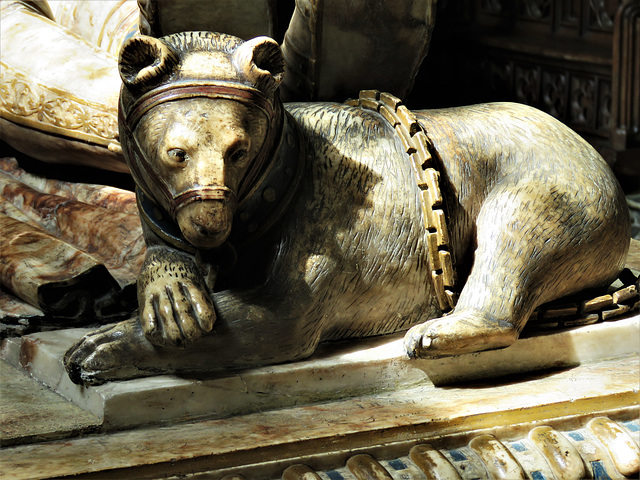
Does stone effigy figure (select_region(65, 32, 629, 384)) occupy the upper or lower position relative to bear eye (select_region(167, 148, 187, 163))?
lower

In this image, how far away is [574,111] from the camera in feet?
12.8

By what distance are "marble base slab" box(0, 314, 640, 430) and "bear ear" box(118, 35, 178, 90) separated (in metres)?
0.46

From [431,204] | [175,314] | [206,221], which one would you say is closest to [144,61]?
[206,221]

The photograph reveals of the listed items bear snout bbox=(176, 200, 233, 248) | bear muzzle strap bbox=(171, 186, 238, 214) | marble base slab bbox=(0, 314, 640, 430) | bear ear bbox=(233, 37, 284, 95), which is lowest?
marble base slab bbox=(0, 314, 640, 430)

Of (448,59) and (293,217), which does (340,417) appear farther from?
(448,59)

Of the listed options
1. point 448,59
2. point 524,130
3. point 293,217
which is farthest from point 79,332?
point 448,59

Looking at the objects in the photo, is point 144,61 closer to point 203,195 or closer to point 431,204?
point 203,195

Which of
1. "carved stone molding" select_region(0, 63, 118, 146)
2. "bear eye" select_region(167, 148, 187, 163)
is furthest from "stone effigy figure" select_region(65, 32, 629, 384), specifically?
"carved stone molding" select_region(0, 63, 118, 146)

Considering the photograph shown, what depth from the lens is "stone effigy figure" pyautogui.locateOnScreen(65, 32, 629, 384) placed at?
173 centimetres

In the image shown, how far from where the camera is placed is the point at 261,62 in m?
1.77

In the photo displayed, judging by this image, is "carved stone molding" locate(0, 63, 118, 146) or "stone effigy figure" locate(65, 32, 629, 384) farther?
"carved stone molding" locate(0, 63, 118, 146)

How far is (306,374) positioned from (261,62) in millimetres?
504

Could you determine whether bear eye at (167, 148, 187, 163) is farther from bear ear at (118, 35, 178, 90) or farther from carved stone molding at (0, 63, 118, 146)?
carved stone molding at (0, 63, 118, 146)

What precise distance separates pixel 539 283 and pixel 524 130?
29 cm
